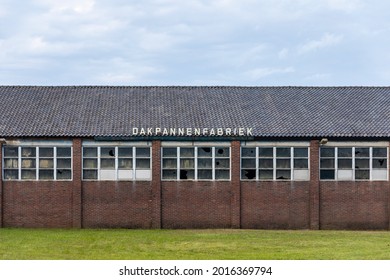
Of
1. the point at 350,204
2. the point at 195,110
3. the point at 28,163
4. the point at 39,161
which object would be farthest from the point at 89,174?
the point at 350,204

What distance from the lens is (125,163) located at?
Answer: 47.4 metres

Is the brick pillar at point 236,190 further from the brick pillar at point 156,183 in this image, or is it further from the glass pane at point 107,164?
the glass pane at point 107,164

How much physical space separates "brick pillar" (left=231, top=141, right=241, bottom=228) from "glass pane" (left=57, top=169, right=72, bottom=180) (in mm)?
8592

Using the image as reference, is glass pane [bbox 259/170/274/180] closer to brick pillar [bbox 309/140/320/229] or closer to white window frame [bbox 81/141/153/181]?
brick pillar [bbox 309/140/320/229]

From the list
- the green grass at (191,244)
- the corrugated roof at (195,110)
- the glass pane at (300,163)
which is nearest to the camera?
the green grass at (191,244)

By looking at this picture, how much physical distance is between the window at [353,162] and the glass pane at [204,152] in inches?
234

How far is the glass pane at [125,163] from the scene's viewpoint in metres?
47.3

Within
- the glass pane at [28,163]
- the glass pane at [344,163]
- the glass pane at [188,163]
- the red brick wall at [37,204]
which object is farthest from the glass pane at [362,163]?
the glass pane at [28,163]

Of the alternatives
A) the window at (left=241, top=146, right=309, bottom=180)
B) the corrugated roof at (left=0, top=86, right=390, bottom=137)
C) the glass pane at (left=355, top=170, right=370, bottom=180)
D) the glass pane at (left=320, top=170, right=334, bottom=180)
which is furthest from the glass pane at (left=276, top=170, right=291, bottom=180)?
the glass pane at (left=355, top=170, right=370, bottom=180)

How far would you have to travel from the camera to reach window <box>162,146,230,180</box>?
47375 millimetres

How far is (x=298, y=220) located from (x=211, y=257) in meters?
16.9

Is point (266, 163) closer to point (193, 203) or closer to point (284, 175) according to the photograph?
point (284, 175)

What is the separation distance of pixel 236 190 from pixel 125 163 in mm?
6029

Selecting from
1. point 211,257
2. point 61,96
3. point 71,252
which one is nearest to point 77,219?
point 61,96
